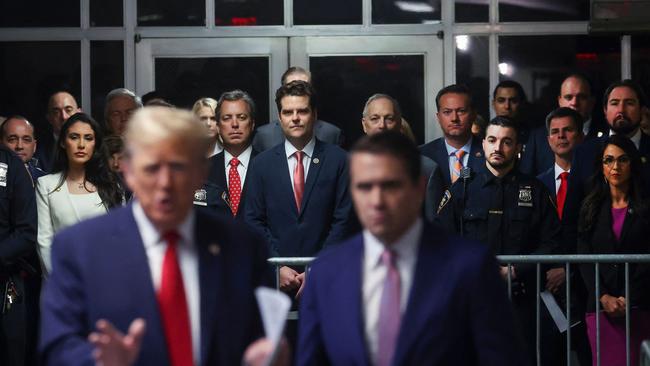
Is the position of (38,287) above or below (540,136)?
below

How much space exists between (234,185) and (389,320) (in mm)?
5104

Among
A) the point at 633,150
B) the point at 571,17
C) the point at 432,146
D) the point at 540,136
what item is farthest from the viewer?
the point at 571,17

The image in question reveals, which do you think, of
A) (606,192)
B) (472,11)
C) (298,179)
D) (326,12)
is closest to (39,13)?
(326,12)

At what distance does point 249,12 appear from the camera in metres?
13.0

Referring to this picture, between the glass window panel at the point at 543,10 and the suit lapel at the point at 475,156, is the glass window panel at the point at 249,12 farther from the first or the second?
the suit lapel at the point at 475,156

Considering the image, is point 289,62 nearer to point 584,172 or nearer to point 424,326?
point 584,172

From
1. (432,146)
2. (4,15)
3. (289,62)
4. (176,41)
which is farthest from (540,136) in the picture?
(4,15)

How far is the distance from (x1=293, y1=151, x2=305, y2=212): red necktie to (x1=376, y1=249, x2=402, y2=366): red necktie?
175 inches

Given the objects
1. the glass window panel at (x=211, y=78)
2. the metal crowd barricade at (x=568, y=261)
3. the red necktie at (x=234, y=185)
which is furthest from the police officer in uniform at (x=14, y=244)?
the glass window panel at (x=211, y=78)

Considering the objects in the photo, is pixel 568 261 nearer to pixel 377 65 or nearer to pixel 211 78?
pixel 377 65

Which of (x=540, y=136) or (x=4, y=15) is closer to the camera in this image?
(x=540, y=136)

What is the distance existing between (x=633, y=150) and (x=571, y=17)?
4.16 meters

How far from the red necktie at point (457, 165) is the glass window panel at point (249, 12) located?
3.97 metres

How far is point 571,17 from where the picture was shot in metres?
12.7
